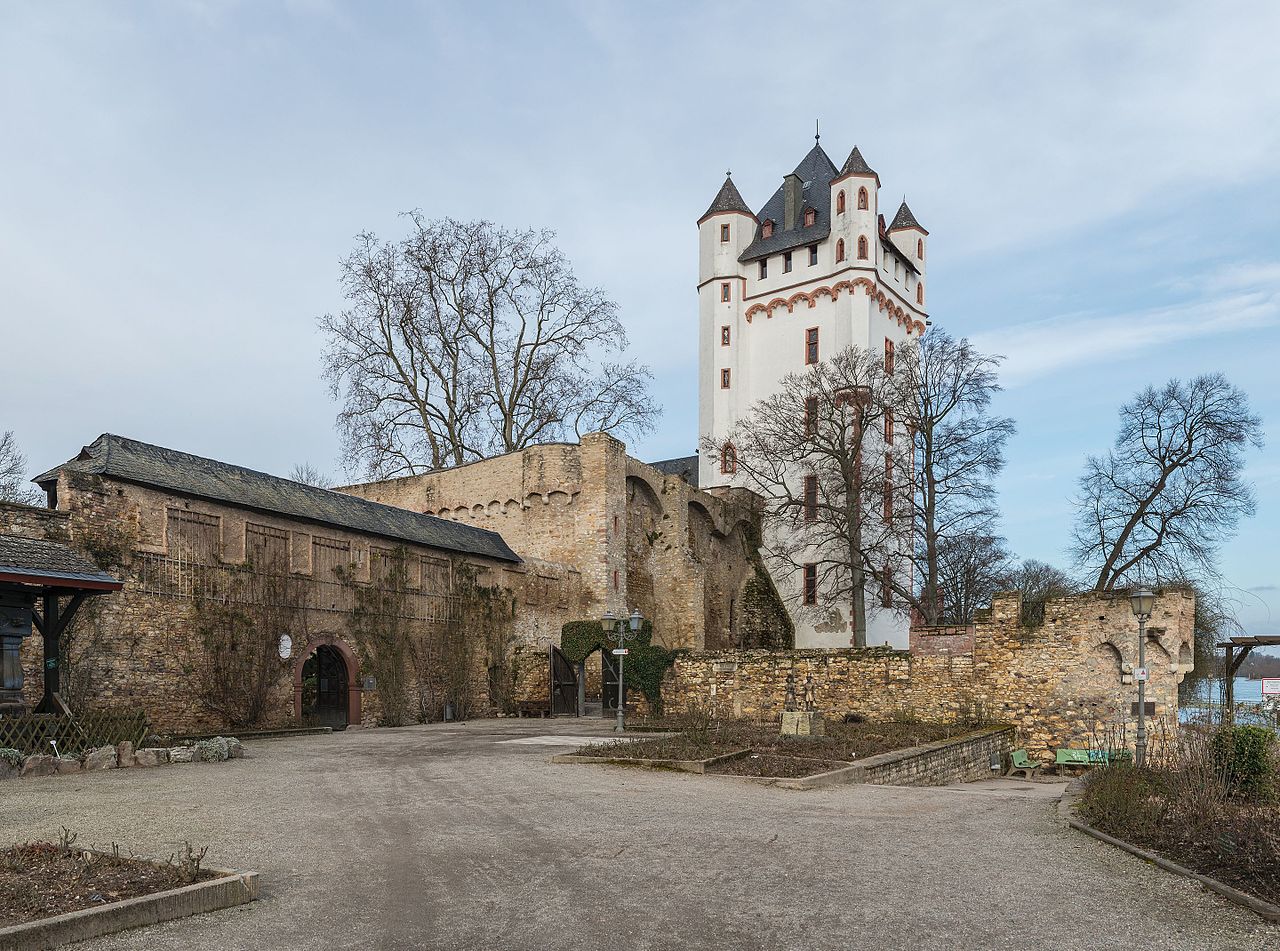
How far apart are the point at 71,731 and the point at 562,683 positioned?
53.7ft

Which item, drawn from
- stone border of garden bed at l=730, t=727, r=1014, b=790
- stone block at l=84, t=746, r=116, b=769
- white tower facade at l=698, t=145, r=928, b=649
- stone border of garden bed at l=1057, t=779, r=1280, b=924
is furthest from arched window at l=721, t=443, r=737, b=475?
stone border of garden bed at l=1057, t=779, r=1280, b=924

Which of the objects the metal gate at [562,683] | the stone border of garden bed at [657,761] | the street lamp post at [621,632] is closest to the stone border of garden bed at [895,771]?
the stone border of garden bed at [657,761]

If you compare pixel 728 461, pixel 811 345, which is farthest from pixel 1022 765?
pixel 811 345

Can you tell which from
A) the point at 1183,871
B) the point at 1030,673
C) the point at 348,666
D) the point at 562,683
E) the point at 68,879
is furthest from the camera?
the point at 562,683

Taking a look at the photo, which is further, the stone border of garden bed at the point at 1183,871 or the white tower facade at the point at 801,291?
the white tower facade at the point at 801,291

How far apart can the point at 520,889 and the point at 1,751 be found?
→ 30.3 feet

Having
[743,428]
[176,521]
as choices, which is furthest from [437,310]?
[176,521]

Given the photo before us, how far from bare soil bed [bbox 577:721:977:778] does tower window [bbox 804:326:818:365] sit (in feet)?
77.5

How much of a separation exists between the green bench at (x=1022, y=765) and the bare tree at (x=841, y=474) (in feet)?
31.8

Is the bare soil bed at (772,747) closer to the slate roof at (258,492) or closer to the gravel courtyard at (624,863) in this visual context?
the gravel courtyard at (624,863)

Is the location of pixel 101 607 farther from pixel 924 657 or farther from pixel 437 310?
pixel 437 310

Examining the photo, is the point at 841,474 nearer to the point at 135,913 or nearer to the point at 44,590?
the point at 44,590

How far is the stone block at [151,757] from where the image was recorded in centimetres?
1424

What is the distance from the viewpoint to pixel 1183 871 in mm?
7305
